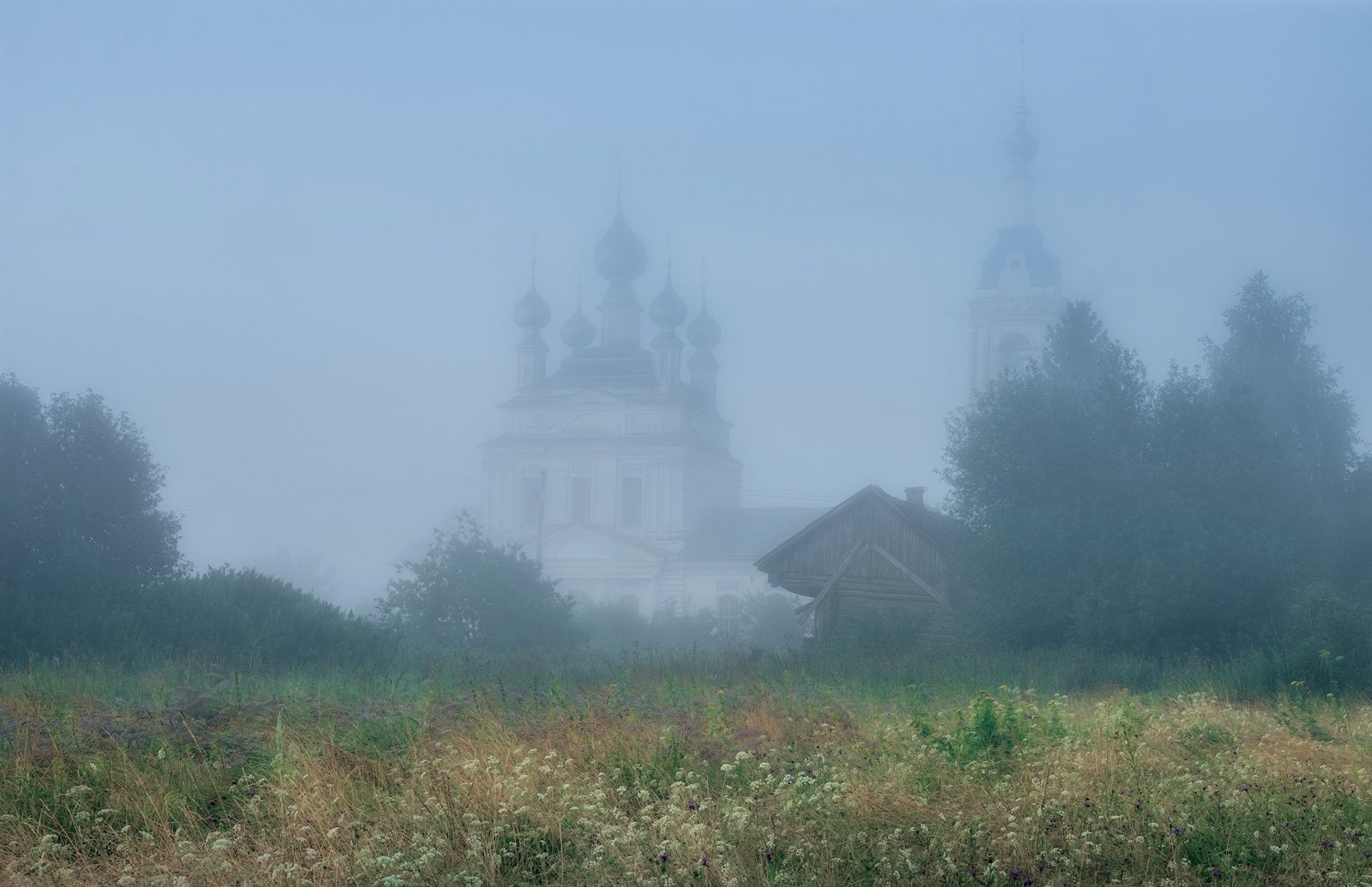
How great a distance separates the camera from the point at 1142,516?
25766 millimetres

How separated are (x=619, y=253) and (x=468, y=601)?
186 ft

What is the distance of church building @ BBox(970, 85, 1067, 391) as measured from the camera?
7388 cm

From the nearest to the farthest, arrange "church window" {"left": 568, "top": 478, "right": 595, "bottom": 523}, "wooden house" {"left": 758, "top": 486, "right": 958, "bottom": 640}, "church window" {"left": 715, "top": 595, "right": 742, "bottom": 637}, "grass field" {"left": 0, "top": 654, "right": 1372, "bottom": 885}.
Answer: "grass field" {"left": 0, "top": 654, "right": 1372, "bottom": 885} → "wooden house" {"left": 758, "top": 486, "right": 958, "bottom": 640} → "church window" {"left": 715, "top": 595, "right": 742, "bottom": 637} → "church window" {"left": 568, "top": 478, "right": 595, "bottom": 523}

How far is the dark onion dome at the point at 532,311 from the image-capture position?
84.6m

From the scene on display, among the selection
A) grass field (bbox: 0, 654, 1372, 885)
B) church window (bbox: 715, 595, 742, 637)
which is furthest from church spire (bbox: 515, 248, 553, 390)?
grass field (bbox: 0, 654, 1372, 885)

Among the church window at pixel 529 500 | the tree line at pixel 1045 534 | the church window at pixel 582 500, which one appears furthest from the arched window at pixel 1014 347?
the tree line at pixel 1045 534

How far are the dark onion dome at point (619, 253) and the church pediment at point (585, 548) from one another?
2495cm

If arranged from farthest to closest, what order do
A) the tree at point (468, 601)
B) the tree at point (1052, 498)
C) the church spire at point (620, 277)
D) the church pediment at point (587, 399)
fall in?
the church spire at point (620, 277), the church pediment at point (587, 399), the tree at point (468, 601), the tree at point (1052, 498)

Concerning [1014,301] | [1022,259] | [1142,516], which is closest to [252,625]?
[1142,516]

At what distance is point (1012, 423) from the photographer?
28344mm

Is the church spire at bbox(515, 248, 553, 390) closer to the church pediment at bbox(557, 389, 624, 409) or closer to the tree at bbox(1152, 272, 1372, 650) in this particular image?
the church pediment at bbox(557, 389, 624, 409)

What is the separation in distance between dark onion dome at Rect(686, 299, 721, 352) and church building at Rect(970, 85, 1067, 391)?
22.2 m

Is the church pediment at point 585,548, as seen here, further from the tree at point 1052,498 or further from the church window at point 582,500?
the tree at point 1052,498

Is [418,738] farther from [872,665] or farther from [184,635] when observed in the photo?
[184,635]
